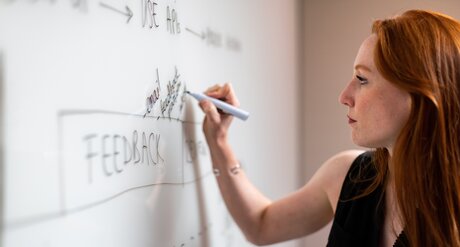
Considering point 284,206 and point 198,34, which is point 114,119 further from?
point 284,206

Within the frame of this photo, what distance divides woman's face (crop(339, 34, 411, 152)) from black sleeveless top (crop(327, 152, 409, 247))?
119 millimetres

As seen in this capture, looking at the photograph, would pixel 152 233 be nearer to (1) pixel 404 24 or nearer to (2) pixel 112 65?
(2) pixel 112 65

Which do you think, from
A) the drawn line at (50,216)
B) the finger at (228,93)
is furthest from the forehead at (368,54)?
the drawn line at (50,216)

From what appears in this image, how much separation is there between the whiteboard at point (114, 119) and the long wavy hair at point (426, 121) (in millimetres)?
264

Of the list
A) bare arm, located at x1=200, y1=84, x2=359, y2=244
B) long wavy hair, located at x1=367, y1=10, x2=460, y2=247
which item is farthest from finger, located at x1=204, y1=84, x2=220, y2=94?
long wavy hair, located at x1=367, y1=10, x2=460, y2=247

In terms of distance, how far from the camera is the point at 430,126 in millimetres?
679

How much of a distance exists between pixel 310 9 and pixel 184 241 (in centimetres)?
92

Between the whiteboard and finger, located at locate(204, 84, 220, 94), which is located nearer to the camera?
the whiteboard

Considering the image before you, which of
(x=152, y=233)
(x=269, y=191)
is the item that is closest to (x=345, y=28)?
(x=269, y=191)

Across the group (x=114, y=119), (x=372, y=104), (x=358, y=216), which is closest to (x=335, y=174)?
(x=358, y=216)

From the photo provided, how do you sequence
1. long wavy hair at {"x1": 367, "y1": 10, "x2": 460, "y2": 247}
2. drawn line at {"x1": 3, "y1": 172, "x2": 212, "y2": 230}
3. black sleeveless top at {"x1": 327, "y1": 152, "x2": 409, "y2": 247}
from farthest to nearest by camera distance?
black sleeveless top at {"x1": 327, "y1": 152, "x2": 409, "y2": 247} → long wavy hair at {"x1": 367, "y1": 10, "x2": 460, "y2": 247} → drawn line at {"x1": 3, "y1": 172, "x2": 212, "y2": 230}

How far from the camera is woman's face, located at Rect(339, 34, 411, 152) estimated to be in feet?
2.21

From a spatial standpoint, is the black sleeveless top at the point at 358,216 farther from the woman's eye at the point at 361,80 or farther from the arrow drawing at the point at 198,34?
the arrow drawing at the point at 198,34

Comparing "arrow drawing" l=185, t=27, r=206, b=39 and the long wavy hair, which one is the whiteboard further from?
the long wavy hair
